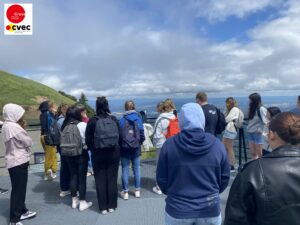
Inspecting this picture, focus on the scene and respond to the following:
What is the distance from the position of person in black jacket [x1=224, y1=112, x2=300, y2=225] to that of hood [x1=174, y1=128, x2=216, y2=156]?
761mm

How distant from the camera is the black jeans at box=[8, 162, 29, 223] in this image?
16.0 feet

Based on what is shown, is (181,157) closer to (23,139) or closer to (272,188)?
(272,188)

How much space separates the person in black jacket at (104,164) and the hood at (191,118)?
2637mm

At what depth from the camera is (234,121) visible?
7.09m

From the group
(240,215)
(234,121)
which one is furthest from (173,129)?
(240,215)

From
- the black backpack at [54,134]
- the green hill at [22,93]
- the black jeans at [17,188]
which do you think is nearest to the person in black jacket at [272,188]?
the black jeans at [17,188]

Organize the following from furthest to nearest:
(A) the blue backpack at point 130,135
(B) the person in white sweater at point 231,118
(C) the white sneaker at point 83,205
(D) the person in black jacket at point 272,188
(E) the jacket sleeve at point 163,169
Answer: (B) the person in white sweater at point 231,118 < (A) the blue backpack at point 130,135 < (C) the white sneaker at point 83,205 < (E) the jacket sleeve at point 163,169 < (D) the person in black jacket at point 272,188

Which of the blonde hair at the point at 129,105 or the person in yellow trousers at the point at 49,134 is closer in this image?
the blonde hair at the point at 129,105

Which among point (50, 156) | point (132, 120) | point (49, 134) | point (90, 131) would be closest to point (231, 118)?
point (132, 120)

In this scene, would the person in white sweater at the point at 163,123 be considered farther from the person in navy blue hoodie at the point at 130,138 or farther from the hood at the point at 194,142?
the hood at the point at 194,142

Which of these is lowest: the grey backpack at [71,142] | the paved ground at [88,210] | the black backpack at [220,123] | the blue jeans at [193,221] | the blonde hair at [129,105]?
the paved ground at [88,210]

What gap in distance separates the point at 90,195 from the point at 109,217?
1.25 metres

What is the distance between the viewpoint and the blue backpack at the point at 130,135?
578 centimetres

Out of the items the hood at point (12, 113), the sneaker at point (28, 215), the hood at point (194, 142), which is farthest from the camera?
the sneaker at point (28, 215)
